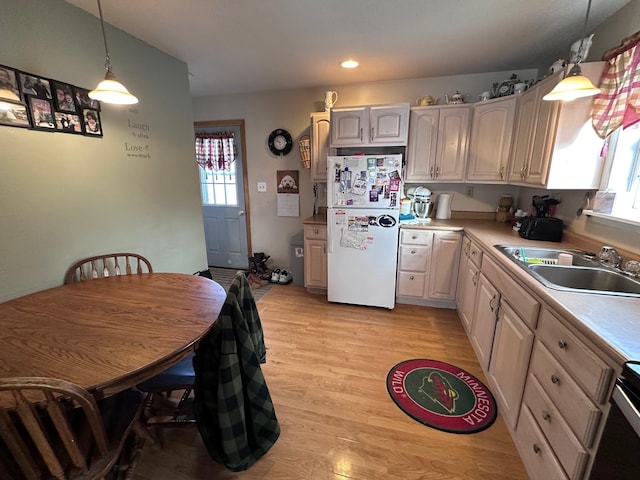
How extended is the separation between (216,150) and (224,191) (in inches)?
22.7

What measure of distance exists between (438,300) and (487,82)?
7.77 feet

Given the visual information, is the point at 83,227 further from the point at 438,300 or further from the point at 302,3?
the point at 438,300

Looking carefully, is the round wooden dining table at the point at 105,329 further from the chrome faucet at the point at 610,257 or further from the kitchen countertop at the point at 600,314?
the chrome faucet at the point at 610,257

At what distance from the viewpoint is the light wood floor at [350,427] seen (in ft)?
4.50

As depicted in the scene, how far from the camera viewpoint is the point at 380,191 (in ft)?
8.75

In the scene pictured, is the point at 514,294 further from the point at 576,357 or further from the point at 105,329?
the point at 105,329

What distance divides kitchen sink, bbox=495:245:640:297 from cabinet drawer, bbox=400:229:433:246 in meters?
0.92

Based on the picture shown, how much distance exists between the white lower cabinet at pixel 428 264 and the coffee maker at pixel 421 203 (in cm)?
30

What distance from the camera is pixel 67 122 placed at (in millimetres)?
1741

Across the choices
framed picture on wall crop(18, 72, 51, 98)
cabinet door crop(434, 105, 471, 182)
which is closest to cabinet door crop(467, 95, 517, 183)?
cabinet door crop(434, 105, 471, 182)

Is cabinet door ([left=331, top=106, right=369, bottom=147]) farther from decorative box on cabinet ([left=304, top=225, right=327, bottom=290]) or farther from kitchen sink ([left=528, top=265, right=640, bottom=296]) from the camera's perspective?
kitchen sink ([left=528, top=265, right=640, bottom=296])

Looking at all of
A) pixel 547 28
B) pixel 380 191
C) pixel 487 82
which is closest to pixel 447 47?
pixel 547 28

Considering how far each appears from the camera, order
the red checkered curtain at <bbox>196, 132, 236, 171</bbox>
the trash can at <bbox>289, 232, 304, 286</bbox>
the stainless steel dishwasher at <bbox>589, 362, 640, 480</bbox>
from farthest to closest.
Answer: the red checkered curtain at <bbox>196, 132, 236, 171</bbox> → the trash can at <bbox>289, 232, 304, 286</bbox> → the stainless steel dishwasher at <bbox>589, 362, 640, 480</bbox>

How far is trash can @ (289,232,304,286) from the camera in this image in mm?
3617
